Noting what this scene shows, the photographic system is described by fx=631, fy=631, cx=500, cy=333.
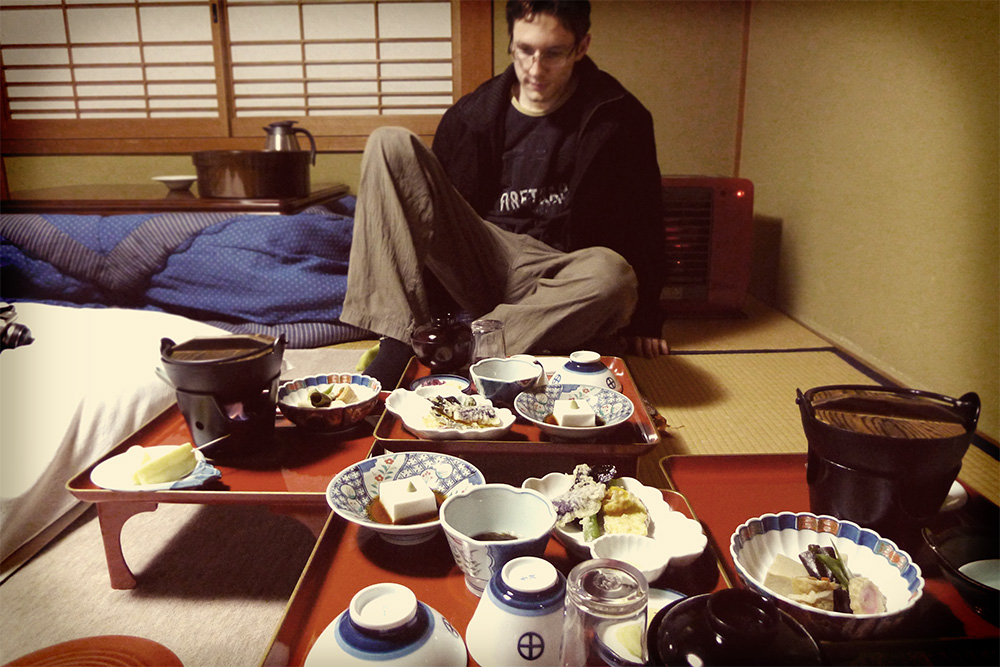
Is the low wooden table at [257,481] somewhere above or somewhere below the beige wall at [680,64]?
below

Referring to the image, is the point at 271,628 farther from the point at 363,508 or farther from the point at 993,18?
the point at 993,18

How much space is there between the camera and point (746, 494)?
77 centimetres

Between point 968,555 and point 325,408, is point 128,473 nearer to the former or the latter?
point 325,408

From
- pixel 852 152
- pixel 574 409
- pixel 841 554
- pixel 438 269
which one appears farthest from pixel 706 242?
pixel 841 554

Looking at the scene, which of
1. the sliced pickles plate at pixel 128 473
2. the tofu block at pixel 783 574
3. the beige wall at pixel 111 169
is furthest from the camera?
the beige wall at pixel 111 169

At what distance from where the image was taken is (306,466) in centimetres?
84

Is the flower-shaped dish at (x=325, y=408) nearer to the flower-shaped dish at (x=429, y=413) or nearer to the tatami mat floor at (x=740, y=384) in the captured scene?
the flower-shaped dish at (x=429, y=413)

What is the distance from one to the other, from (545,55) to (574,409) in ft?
3.59

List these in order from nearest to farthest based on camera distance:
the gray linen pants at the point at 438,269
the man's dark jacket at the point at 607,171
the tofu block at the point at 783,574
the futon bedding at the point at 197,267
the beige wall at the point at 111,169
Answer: the tofu block at the point at 783,574 → the gray linen pants at the point at 438,269 → the man's dark jacket at the point at 607,171 → the futon bedding at the point at 197,267 → the beige wall at the point at 111,169

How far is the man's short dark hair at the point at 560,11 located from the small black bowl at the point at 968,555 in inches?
53.6

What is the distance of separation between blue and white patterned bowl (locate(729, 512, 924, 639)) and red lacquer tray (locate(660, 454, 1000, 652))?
0.03 metres

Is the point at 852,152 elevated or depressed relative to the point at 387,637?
elevated

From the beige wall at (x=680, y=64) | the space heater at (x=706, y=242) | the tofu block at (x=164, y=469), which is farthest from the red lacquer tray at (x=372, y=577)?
the beige wall at (x=680, y=64)

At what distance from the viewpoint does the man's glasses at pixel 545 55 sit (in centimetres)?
160
